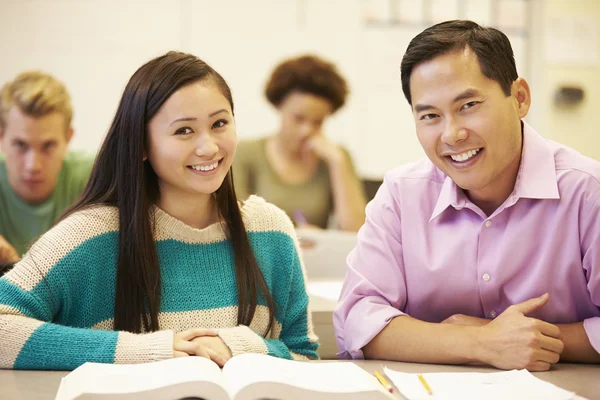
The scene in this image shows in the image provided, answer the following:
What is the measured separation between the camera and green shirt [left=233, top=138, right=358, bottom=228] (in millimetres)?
4230

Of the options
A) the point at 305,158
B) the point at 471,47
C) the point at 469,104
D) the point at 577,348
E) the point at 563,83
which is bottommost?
the point at 305,158

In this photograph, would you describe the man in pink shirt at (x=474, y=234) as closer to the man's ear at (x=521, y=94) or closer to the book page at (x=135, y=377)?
the man's ear at (x=521, y=94)

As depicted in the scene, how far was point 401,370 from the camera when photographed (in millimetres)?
1345

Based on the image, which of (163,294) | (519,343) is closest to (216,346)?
(163,294)

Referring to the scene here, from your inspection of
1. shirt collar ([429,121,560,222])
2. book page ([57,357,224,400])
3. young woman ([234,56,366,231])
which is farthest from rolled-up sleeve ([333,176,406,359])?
young woman ([234,56,366,231])

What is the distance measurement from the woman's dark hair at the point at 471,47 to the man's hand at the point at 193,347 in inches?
27.7

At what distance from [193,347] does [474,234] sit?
65cm

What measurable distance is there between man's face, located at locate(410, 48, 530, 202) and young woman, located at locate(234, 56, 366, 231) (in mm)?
2606

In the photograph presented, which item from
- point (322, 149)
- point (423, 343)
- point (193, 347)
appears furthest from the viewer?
point (322, 149)

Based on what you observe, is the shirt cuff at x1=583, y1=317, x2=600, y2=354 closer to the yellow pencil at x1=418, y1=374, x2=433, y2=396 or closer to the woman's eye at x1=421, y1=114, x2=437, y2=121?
the yellow pencil at x1=418, y1=374, x2=433, y2=396

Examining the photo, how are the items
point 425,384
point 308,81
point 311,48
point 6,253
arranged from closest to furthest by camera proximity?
point 425,384, point 6,253, point 308,81, point 311,48

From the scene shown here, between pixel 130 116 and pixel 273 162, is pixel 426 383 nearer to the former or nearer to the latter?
pixel 130 116

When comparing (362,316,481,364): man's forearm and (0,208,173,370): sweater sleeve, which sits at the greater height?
(0,208,173,370): sweater sleeve

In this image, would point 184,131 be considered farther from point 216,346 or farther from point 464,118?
point 464,118
